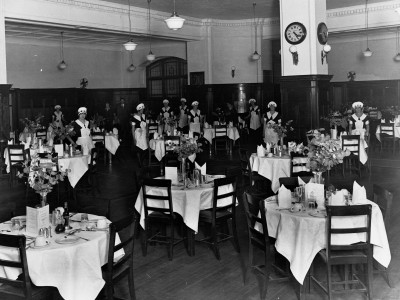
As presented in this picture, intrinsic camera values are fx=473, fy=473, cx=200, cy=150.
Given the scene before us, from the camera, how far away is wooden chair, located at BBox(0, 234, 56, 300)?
12.0ft

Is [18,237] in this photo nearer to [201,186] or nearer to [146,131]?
[201,186]

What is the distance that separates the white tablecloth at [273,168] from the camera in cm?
834

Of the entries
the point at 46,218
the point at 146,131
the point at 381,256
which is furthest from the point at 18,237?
the point at 146,131

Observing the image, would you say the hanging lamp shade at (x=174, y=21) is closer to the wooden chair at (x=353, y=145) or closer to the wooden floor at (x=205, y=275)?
the wooden floor at (x=205, y=275)

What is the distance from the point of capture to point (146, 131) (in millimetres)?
13031

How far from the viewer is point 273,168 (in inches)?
333

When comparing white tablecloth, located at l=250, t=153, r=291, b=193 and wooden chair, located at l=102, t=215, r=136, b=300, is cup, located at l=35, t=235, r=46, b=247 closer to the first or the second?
wooden chair, located at l=102, t=215, r=136, b=300

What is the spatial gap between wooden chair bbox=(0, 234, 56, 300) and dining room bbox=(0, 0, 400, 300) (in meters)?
0.02

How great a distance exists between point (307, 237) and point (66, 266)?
7.25 ft

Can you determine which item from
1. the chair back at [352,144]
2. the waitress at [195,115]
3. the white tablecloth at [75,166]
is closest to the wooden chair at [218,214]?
the white tablecloth at [75,166]

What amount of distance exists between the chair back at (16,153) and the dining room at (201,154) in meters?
0.04

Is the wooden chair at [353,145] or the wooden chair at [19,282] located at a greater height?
the wooden chair at [353,145]

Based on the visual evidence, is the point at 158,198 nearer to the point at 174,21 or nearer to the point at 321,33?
the point at 174,21

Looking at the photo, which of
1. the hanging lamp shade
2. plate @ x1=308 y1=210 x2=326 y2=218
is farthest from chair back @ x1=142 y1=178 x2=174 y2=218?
the hanging lamp shade
